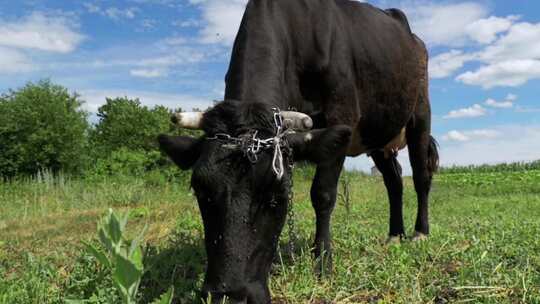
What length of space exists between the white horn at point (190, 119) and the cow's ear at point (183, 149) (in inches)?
5.3

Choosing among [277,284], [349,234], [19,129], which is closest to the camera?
[277,284]

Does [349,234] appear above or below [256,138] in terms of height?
below

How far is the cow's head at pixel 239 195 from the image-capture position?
3.04 metres

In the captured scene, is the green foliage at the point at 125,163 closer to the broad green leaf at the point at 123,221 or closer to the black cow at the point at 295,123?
the black cow at the point at 295,123

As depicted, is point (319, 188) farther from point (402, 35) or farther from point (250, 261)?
point (402, 35)

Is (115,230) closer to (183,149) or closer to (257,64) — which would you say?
(183,149)

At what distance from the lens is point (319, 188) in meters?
4.88

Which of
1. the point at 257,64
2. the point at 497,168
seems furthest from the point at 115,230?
the point at 497,168

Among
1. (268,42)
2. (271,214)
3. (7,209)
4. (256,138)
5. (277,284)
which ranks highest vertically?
(268,42)

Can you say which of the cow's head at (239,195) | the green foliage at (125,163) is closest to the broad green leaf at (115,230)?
the cow's head at (239,195)

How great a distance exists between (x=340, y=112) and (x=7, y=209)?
11.4 metres

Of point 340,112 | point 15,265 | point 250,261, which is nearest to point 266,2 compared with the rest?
point 340,112

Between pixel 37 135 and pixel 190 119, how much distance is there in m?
22.0

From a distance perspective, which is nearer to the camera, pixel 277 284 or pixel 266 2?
pixel 277 284
